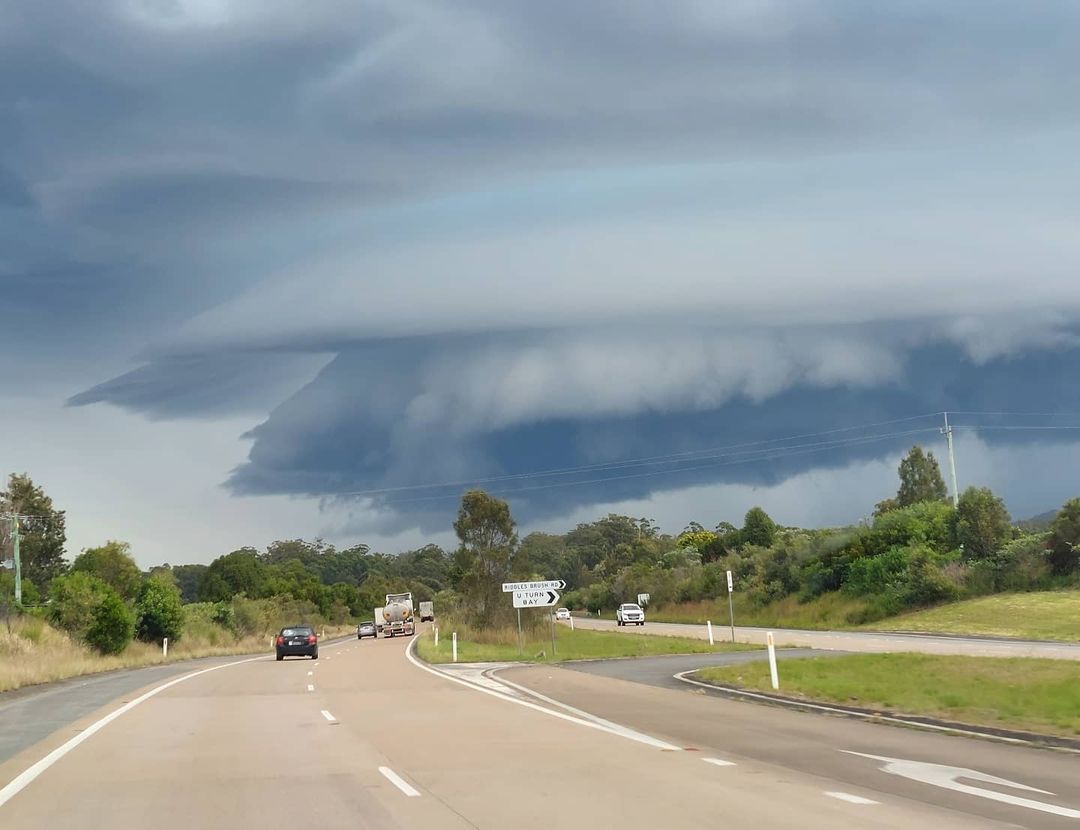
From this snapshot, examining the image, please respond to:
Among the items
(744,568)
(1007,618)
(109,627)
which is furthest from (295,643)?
(744,568)

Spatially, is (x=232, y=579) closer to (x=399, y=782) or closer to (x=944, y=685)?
(x=944, y=685)

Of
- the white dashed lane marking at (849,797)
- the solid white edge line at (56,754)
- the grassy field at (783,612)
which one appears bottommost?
the white dashed lane marking at (849,797)

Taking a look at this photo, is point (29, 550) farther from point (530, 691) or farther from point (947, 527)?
point (530, 691)

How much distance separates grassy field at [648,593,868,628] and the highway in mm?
44993

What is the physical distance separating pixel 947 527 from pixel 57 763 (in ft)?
197

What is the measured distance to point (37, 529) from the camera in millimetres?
86938

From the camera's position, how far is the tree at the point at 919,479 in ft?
337

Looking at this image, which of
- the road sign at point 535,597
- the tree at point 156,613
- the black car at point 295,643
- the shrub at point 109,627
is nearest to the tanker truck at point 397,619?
the tree at point 156,613

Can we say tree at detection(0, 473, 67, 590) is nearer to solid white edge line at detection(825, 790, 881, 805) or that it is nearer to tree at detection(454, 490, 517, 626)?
tree at detection(454, 490, 517, 626)

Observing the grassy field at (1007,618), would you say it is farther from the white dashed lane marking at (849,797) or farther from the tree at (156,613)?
the tree at (156,613)

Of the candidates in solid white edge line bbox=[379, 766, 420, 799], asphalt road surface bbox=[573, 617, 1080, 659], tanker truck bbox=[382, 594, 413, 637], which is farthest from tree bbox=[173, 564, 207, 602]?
solid white edge line bbox=[379, 766, 420, 799]

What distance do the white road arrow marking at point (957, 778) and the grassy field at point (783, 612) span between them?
2020 inches

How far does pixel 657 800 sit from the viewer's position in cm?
1116

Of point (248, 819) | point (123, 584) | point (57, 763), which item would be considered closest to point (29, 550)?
point (123, 584)
